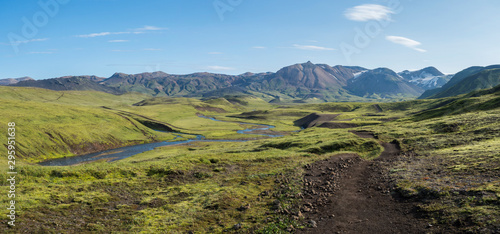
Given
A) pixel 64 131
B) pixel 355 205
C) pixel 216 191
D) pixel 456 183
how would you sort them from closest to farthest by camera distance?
pixel 355 205 < pixel 456 183 < pixel 216 191 < pixel 64 131

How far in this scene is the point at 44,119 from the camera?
13850 cm

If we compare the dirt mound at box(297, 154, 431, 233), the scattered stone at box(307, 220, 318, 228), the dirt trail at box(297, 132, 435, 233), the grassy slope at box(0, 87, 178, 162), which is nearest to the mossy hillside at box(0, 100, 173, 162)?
the grassy slope at box(0, 87, 178, 162)

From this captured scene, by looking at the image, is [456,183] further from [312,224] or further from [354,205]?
[312,224]

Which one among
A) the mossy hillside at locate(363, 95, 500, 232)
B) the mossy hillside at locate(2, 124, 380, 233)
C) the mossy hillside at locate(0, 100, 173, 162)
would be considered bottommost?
the mossy hillside at locate(0, 100, 173, 162)

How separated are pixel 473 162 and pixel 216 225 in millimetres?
34468

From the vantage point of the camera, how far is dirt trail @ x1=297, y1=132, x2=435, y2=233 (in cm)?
2045

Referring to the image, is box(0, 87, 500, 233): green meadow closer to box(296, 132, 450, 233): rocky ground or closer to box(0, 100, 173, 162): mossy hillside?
box(296, 132, 450, 233): rocky ground

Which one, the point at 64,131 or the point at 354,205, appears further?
the point at 64,131

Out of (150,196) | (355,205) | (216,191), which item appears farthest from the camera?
(216,191)

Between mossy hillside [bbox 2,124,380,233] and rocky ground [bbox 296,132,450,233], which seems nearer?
rocky ground [bbox 296,132,450,233]

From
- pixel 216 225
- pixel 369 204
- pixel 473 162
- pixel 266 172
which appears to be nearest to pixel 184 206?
pixel 216 225

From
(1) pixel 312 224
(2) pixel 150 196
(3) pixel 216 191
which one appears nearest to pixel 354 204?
(1) pixel 312 224

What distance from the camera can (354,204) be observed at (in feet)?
83.5

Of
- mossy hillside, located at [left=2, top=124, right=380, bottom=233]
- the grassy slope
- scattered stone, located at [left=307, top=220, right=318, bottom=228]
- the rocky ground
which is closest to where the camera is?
the rocky ground
